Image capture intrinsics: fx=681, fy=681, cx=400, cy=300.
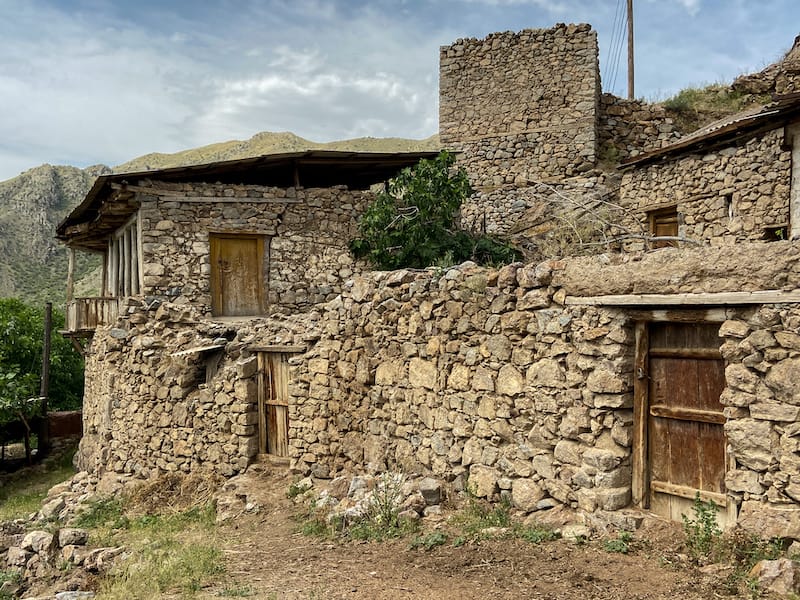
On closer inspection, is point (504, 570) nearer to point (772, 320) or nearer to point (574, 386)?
point (574, 386)

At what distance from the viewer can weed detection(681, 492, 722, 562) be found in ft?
15.6

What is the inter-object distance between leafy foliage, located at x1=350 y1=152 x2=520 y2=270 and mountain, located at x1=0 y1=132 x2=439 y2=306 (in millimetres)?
24266

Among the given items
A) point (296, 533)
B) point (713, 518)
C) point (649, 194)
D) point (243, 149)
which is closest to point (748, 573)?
point (713, 518)

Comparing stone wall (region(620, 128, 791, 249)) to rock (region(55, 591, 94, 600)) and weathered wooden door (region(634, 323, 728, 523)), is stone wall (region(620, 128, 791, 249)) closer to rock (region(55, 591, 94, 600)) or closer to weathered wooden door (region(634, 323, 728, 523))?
weathered wooden door (region(634, 323, 728, 523))

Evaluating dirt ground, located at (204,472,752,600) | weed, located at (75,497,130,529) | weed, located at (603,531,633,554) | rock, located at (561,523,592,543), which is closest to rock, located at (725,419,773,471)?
dirt ground, located at (204,472,752,600)

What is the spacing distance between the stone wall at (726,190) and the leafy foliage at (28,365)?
1558 centimetres

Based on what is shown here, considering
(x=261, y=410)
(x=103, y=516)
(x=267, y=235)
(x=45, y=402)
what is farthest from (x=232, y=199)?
(x=45, y=402)

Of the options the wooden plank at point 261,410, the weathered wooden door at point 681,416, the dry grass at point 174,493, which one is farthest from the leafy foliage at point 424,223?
the weathered wooden door at point 681,416

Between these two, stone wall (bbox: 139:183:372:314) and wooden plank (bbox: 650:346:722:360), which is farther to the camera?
stone wall (bbox: 139:183:372:314)

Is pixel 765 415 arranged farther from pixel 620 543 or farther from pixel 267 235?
pixel 267 235

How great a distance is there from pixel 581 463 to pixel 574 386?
646 mm

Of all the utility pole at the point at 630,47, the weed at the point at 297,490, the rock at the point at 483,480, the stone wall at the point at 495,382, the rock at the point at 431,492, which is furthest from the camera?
the utility pole at the point at 630,47

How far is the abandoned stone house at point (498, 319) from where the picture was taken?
16.6ft

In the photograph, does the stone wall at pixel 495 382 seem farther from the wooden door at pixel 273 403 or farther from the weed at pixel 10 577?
the weed at pixel 10 577
